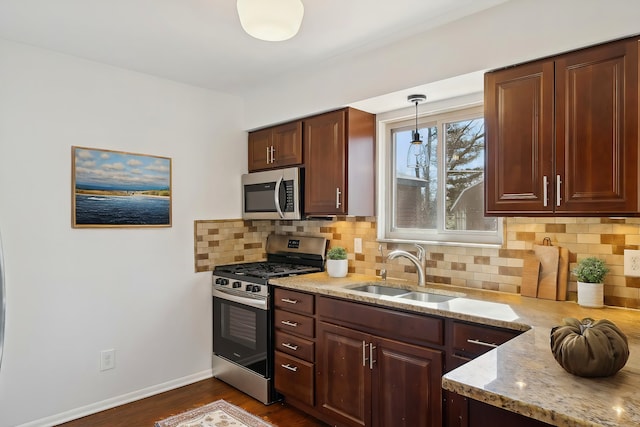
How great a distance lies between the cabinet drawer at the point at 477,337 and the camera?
184 centimetres

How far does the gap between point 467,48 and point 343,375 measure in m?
1.99

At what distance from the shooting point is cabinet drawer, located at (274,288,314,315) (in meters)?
2.74

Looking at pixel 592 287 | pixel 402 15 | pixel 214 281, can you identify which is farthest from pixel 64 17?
pixel 592 287

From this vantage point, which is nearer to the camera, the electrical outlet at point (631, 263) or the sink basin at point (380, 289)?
the electrical outlet at point (631, 263)

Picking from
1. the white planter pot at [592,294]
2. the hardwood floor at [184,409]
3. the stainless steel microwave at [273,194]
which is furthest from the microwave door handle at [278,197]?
the white planter pot at [592,294]

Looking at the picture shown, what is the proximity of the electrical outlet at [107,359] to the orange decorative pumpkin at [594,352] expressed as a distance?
2.87m

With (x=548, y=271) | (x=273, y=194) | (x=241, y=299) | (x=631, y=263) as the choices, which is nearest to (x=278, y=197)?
(x=273, y=194)

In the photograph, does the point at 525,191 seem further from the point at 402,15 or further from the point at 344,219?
the point at 344,219

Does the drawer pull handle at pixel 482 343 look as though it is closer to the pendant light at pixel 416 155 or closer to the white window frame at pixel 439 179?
the white window frame at pixel 439 179

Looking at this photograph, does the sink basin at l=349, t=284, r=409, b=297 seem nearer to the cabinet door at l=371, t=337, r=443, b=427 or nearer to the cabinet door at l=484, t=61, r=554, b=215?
the cabinet door at l=371, t=337, r=443, b=427

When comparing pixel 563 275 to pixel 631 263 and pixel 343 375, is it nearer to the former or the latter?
pixel 631 263

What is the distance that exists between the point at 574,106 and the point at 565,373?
48.9 inches

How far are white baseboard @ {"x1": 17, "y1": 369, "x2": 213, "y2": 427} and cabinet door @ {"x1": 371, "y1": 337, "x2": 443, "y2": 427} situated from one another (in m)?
1.73

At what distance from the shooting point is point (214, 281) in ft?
11.6
